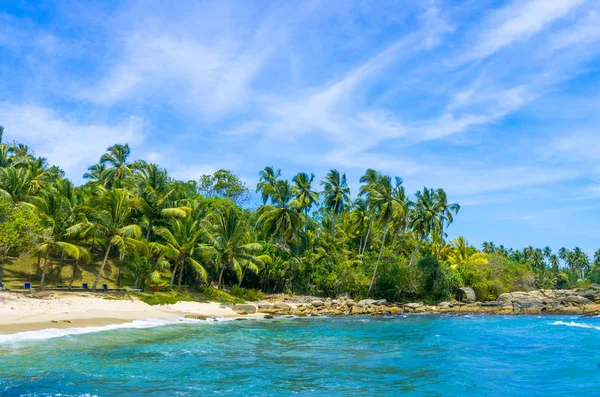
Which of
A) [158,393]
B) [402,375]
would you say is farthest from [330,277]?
[158,393]

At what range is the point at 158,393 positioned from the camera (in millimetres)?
10992

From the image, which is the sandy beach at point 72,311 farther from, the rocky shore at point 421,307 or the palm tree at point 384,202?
the palm tree at point 384,202

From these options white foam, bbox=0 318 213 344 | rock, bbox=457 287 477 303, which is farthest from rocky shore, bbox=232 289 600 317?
white foam, bbox=0 318 213 344

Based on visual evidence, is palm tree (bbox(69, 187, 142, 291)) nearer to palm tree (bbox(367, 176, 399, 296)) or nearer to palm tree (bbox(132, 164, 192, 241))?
palm tree (bbox(132, 164, 192, 241))

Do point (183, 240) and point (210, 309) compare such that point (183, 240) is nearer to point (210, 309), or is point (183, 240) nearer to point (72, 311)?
point (210, 309)

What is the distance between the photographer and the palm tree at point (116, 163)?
47438mm

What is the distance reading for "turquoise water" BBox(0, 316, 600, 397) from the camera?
11.9m

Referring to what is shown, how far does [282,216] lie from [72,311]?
24.0m

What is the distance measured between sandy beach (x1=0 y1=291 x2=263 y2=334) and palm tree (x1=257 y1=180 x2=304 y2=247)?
14795mm

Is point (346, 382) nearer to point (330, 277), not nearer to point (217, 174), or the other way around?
point (330, 277)

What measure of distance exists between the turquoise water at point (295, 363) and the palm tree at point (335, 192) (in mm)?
23998

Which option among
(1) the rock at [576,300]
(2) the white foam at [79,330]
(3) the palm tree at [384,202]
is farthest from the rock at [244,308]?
(1) the rock at [576,300]

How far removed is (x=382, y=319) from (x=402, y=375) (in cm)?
1922

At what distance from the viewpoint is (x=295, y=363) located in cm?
1570
